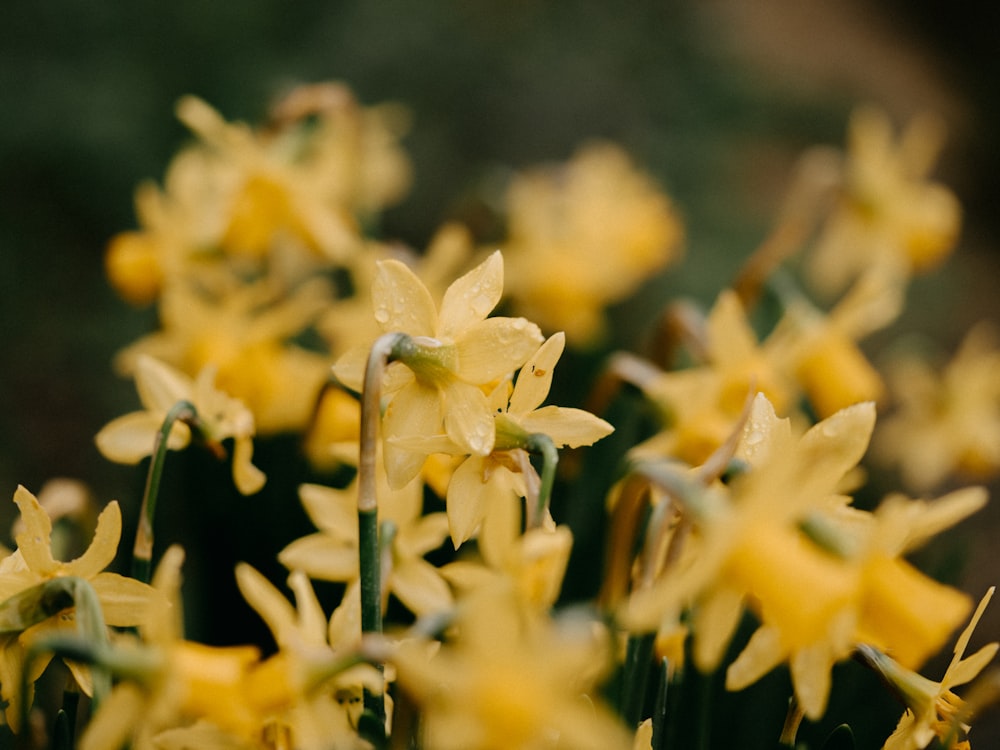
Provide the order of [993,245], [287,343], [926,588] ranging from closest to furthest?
[926,588], [287,343], [993,245]

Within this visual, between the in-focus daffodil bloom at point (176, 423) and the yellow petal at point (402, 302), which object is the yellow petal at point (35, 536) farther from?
the yellow petal at point (402, 302)

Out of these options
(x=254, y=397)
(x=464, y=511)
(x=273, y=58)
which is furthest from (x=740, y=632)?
(x=273, y=58)

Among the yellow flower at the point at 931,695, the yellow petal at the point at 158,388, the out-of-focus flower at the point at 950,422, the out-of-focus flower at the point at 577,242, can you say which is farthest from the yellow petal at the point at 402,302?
the out-of-focus flower at the point at 950,422

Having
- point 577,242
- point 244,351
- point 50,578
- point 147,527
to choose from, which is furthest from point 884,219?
point 50,578

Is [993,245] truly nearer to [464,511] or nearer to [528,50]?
[528,50]

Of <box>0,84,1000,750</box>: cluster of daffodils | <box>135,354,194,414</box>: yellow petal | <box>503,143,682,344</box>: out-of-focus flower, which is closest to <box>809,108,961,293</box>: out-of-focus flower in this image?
<box>503,143,682,344</box>: out-of-focus flower

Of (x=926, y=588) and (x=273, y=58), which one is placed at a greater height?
(x=273, y=58)

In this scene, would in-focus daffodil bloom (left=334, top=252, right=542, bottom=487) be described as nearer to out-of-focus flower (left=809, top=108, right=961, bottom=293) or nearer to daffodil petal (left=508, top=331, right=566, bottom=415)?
daffodil petal (left=508, top=331, right=566, bottom=415)
